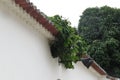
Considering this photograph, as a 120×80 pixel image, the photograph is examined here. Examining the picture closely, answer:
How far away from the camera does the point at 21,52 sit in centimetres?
553

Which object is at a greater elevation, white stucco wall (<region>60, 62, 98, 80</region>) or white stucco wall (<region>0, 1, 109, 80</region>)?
white stucco wall (<region>0, 1, 109, 80</region>)

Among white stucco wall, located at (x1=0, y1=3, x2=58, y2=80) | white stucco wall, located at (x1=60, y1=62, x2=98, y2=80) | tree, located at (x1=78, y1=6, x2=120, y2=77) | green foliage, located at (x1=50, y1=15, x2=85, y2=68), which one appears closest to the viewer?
white stucco wall, located at (x1=0, y1=3, x2=58, y2=80)

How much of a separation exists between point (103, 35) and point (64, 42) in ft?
51.1

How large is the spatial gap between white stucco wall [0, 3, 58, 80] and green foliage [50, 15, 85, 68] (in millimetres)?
199

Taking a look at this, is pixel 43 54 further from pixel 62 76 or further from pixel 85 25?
pixel 85 25

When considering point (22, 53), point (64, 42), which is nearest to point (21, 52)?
point (22, 53)

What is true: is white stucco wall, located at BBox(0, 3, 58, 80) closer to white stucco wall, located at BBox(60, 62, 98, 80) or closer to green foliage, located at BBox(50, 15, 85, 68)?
green foliage, located at BBox(50, 15, 85, 68)

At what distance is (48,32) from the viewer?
6.71 metres

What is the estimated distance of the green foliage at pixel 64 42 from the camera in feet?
23.3

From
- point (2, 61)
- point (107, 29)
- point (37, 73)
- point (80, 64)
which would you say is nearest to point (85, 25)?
point (107, 29)

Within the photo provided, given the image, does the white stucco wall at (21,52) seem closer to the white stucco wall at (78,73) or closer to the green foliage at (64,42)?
the green foliage at (64,42)

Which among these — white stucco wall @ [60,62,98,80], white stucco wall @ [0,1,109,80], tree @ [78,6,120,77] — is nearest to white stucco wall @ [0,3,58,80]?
white stucco wall @ [0,1,109,80]

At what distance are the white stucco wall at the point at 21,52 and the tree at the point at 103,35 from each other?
13.6 metres

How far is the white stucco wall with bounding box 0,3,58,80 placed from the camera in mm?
4879
